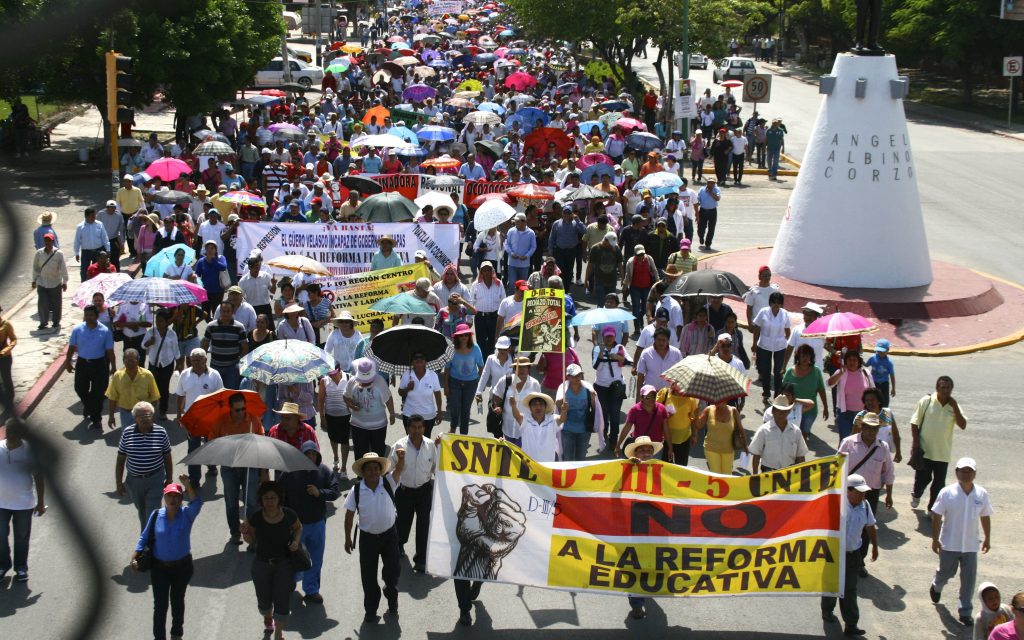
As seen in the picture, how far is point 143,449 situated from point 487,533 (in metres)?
2.95

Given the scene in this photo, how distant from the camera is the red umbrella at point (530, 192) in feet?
67.9

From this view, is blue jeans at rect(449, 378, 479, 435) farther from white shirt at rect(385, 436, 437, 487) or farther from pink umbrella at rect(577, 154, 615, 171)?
pink umbrella at rect(577, 154, 615, 171)

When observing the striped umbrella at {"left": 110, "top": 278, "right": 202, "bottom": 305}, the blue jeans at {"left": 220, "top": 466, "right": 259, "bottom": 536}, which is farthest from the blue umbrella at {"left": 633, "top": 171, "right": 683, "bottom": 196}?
the blue jeans at {"left": 220, "top": 466, "right": 259, "bottom": 536}

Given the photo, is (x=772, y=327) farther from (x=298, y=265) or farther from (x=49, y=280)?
(x=49, y=280)

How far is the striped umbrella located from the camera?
13461mm

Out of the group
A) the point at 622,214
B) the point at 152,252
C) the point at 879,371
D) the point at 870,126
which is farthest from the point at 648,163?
the point at 879,371

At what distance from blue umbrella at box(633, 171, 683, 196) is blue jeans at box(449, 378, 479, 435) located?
9455mm

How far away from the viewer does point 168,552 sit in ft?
27.4

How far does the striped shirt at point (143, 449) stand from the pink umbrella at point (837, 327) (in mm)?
7034

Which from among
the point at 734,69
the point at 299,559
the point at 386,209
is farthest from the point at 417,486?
the point at 734,69

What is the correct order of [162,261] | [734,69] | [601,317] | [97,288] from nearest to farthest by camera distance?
[601,317]
[97,288]
[162,261]
[734,69]

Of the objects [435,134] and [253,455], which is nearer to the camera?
[253,455]

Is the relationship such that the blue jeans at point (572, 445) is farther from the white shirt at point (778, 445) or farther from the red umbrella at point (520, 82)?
the red umbrella at point (520, 82)

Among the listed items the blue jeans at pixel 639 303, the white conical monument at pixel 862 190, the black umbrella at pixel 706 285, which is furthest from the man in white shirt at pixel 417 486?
the white conical monument at pixel 862 190
